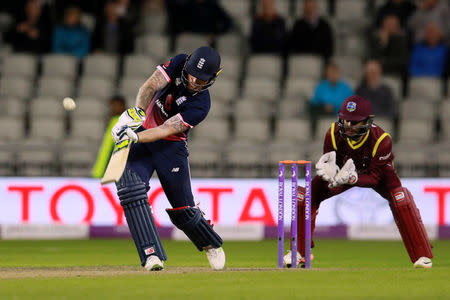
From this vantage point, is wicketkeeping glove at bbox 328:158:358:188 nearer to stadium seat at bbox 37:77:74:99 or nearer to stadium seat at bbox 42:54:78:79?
stadium seat at bbox 37:77:74:99

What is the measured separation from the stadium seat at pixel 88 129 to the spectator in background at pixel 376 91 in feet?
12.4

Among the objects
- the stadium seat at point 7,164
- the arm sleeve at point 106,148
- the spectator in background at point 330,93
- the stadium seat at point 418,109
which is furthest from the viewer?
the stadium seat at point 418,109

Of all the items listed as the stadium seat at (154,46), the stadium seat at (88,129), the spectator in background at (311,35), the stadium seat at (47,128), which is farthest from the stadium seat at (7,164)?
the spectator in background at (311,35)

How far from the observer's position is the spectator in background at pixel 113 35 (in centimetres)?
1717

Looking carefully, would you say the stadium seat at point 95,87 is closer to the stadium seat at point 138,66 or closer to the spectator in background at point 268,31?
the stadium seat at point 138,66

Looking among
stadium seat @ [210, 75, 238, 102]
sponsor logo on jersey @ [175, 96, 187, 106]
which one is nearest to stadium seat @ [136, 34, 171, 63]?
stadium seat @ [210, 75, 238, 102]

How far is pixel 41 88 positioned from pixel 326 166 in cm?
799

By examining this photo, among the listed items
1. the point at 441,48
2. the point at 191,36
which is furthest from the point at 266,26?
the point at 441,48

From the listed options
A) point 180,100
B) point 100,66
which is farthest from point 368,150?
point 100,66

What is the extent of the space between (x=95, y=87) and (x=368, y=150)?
762 cm

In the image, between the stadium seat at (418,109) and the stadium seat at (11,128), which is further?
the stadium seat at (418,109)

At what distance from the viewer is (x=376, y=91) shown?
15.9 m

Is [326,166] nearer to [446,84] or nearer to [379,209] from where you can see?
[379,209]

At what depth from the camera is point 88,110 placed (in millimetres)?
16062
